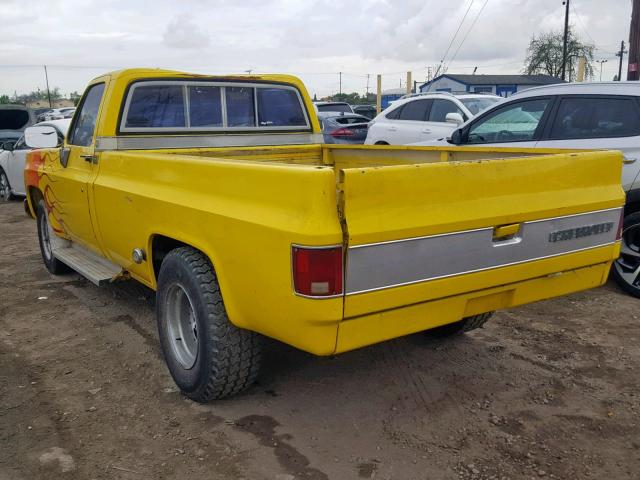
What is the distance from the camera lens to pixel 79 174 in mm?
4547

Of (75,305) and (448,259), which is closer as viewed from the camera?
(448,259)

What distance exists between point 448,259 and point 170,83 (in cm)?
282

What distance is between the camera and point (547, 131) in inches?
222

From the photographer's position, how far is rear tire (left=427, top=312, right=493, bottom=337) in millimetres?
4094

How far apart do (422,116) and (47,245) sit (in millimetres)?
6642

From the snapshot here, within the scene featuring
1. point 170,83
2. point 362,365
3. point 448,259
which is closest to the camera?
point 448,259

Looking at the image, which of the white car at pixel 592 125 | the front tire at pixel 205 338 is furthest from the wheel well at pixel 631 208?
the front tire at pixel 205 338

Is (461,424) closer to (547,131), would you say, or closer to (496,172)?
(496,172)

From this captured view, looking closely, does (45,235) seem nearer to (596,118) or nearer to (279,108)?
(279,108)

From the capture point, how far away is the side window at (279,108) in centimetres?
509

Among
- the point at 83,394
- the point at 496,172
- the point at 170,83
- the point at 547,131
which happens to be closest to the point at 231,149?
the point at 170,83

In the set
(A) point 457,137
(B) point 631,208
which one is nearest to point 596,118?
(B) point 631,208

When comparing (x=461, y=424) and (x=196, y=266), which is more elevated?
(x=196, y=266)

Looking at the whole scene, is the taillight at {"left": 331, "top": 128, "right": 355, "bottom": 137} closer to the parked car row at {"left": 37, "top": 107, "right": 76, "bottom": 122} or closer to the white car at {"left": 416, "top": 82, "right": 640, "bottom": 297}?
the white car at {"left": 416, "top": 82, "right": 640, "bottom": 297}
